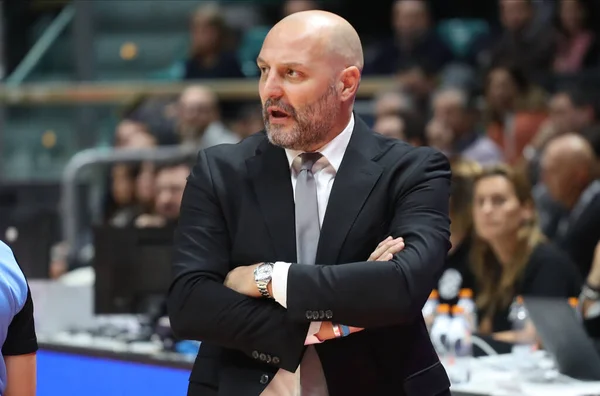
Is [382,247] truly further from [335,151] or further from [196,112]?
[196,112]

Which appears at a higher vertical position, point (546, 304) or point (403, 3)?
point (403, 3)

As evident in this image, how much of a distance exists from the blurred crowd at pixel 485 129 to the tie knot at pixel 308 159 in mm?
2504

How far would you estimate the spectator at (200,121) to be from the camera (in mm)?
8633

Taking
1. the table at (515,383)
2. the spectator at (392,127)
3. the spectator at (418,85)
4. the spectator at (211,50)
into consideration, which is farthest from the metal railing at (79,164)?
the table at (515,383)

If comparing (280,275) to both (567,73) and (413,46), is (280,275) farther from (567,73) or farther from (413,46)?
(413,46)

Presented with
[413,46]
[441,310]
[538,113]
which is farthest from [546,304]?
[413,46]

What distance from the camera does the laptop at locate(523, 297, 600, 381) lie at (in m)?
4.09

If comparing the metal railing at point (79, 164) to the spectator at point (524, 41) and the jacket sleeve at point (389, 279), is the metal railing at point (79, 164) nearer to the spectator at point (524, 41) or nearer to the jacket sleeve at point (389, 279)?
the spectator at point (524, 41)

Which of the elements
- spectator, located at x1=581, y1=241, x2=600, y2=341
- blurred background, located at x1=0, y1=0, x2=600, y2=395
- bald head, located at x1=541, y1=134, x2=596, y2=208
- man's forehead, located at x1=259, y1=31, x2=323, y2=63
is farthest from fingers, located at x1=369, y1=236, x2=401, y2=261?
bald head, located at x1=541, y1=134, x2=596, y2=208

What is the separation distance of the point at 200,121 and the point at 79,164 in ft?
3.24

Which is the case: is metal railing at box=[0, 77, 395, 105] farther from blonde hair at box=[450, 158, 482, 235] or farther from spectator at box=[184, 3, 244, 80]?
blonde hair at box=[450, 158, 482, 235]

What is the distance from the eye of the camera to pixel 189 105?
8703 millimetres

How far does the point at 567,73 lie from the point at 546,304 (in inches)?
189

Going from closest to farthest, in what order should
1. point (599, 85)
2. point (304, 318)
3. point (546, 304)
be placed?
1. point (304, 318)
2. point (546, 304)
3. point (599, 85)
